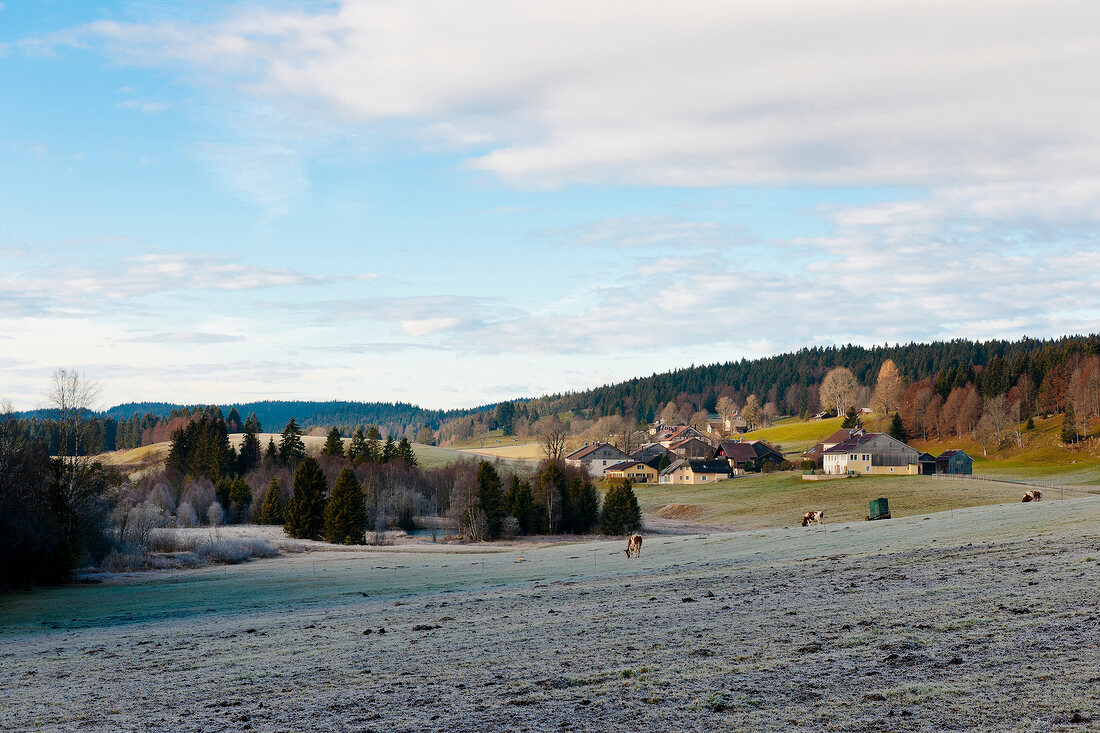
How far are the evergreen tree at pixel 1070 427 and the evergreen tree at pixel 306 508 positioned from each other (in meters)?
124

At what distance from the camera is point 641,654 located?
1795cm

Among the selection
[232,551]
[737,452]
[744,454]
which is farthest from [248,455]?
[744,454]

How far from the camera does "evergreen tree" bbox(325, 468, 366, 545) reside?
298ft

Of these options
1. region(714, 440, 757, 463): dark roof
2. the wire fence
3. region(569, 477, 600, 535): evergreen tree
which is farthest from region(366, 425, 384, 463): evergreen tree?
the wire fence

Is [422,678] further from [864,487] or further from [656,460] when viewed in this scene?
[656,460]

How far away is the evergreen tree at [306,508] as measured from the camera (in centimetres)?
9325

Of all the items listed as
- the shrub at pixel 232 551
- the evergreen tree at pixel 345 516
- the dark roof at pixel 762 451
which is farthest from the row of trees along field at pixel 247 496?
the dark roof at pixel 762 451

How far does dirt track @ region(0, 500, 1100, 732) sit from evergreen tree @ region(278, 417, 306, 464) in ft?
351

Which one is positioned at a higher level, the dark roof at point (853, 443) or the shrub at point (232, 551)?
the dark roof at point (853, 443)

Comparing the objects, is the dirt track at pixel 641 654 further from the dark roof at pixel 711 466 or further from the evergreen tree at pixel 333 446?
the dark roof at pixel 711 466

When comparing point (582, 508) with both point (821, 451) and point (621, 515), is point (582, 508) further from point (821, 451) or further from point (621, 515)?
point (821, 451)

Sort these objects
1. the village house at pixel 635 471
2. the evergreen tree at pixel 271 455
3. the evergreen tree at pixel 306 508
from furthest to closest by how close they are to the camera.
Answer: the village house at pixel 635 471 → the evergreen tree at pixel 271 455 → the evergreen tree at pixel 306 508

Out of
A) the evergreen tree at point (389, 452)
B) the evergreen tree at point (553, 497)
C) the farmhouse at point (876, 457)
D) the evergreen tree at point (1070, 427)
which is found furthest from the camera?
the farmhouse at point (876, 457)

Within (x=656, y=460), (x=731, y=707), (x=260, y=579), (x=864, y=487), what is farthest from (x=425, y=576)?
(x=656, y=460)
